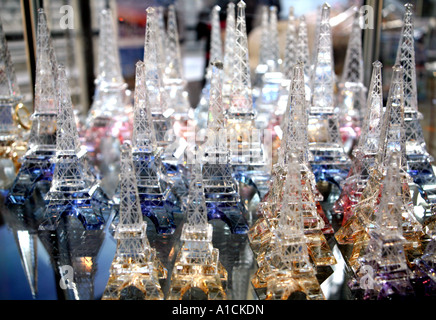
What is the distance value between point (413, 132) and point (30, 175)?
120 inches

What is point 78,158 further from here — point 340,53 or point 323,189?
point 340,53

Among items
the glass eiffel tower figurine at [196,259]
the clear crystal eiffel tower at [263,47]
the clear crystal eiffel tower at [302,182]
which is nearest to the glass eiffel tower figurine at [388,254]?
the clear crystal eiffel tower at [302,182]

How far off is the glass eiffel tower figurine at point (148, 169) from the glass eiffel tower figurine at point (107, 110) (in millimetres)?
1348

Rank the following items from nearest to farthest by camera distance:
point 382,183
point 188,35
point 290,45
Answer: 1. point 382,183
2. point 290,45
3. point 188,35

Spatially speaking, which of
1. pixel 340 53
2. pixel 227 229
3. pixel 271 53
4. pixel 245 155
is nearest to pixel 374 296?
pixel 227 229

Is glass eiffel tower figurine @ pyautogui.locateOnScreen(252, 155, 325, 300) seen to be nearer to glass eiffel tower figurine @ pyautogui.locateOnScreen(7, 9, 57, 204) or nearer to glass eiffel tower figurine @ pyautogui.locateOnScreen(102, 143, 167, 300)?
glass eiffel tower figurine @ pyautogui.locateOnScreen(102, 143, 167, 300)

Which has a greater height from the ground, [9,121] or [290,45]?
[290,45]

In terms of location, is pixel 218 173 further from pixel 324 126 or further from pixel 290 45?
pixel 290 45

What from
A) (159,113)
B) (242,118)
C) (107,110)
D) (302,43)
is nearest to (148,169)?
(159,113)

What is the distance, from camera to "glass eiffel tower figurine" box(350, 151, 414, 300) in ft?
8.30

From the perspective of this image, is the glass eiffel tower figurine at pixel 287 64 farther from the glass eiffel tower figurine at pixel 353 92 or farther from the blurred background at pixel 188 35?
the glass eiffel tower figurine at pixel 353 92

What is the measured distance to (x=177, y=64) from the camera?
14.6ft

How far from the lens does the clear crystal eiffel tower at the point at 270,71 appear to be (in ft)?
14.8

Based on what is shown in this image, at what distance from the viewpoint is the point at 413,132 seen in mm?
3617
